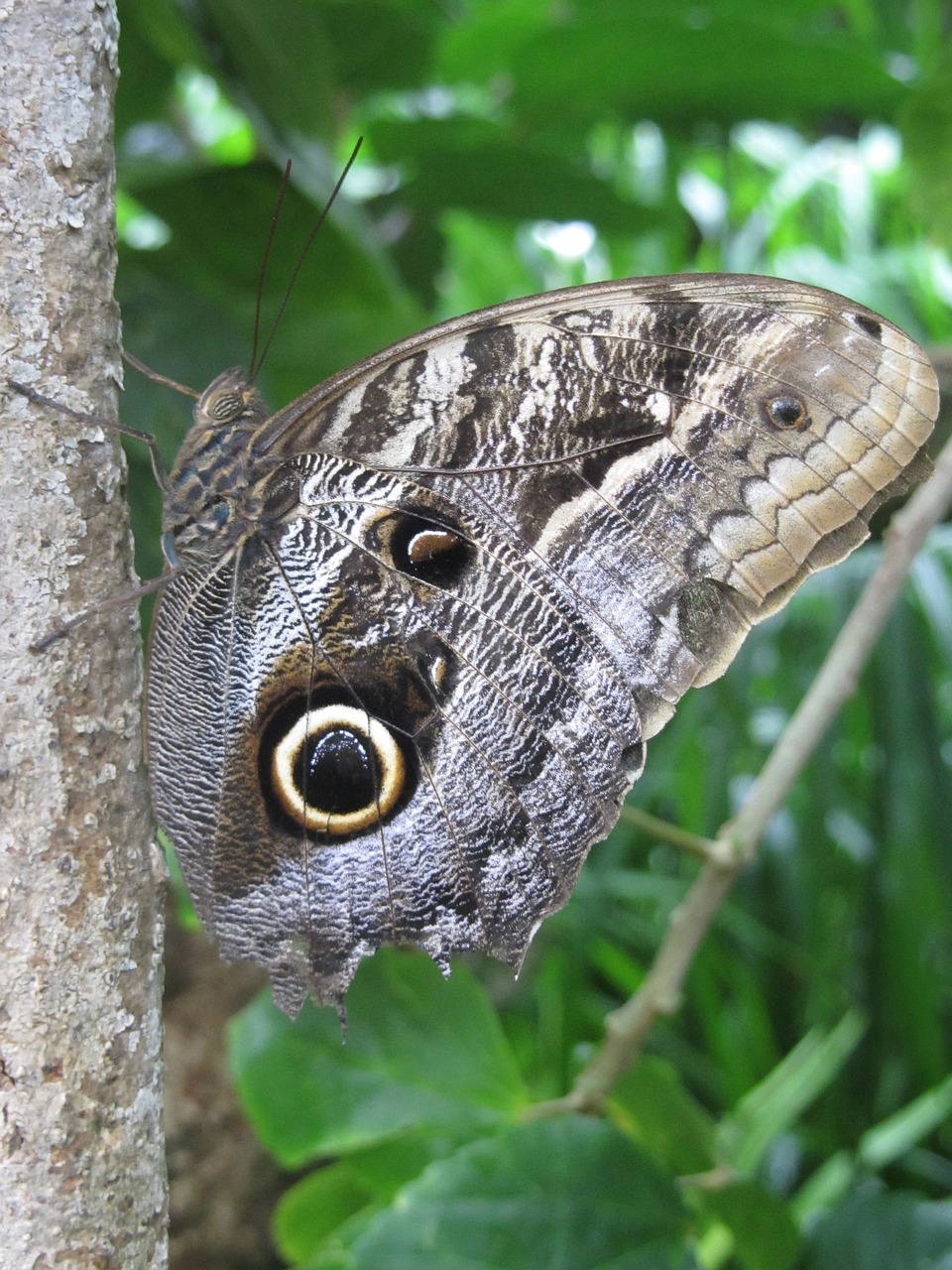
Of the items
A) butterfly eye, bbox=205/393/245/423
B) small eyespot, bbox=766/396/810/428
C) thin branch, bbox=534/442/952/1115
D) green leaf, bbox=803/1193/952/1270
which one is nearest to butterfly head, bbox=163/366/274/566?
butterfly eye, bbox=205/393/245/423

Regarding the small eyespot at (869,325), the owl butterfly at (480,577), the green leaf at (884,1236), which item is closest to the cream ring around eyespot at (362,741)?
the owl butterfly at (480,577)

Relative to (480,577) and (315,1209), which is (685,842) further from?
(315,1209)

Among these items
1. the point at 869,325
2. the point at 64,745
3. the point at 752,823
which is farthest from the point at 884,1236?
the point at 64,745

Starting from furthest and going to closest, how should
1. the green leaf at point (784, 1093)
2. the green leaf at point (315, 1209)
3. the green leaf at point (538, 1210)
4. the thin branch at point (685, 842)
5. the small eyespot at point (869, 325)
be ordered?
the green leaf at point (784, 1093), the green leaf at point (315, 1209), the thin branch at point (685, 842), the green leaf at point (538, 1210), the small eyespot at point (869, 325)

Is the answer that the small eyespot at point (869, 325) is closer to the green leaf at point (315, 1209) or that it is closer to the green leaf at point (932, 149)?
the green leaf at point (932, 149)

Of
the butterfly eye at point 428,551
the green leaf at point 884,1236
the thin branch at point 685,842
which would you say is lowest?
the green leaf at point 884,1236

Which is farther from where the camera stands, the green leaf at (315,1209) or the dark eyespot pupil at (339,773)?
A: the green leaf at (315,1209)

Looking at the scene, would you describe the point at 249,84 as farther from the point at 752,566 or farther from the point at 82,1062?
the point at 82,1062

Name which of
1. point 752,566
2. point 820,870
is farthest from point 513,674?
point 820,870
